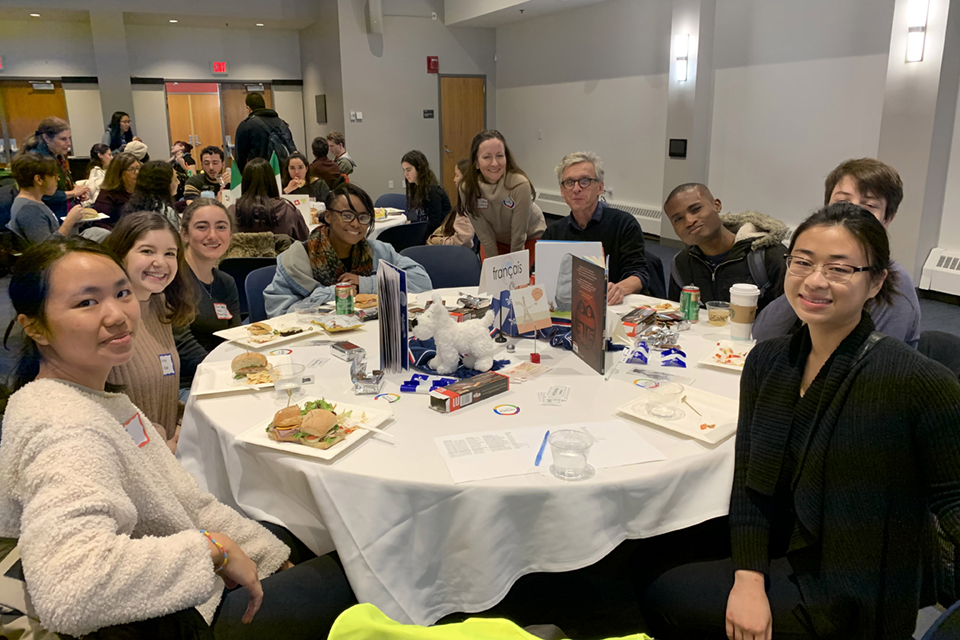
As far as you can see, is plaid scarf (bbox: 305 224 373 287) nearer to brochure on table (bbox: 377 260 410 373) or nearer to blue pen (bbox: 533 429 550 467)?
brochure on table (bbox: 377 260 410 373)

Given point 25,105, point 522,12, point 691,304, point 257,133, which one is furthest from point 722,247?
point 25,105

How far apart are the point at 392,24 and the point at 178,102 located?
4596mm

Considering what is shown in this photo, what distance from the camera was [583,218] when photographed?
365cm

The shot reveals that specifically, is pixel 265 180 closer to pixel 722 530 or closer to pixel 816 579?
pixel 722 530

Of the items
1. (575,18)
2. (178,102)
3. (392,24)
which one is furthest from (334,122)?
(575,18)

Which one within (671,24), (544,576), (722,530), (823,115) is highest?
(671,24)

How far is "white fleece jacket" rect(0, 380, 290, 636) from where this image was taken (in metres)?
1.06

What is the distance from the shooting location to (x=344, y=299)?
2.96 meters

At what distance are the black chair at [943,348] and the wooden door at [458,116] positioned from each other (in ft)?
35.5

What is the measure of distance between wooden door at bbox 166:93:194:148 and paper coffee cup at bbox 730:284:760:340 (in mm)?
13007

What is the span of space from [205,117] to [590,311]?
13109mm

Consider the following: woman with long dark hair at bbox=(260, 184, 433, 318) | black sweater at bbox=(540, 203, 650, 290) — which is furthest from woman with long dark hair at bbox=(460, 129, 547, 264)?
woman with long dark hair at bbox=(260, 184, 433, 318)

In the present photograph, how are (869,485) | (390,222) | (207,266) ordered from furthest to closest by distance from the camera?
(390,222) < (207,266) < (869,485)

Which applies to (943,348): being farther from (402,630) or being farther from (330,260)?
(330,260)
